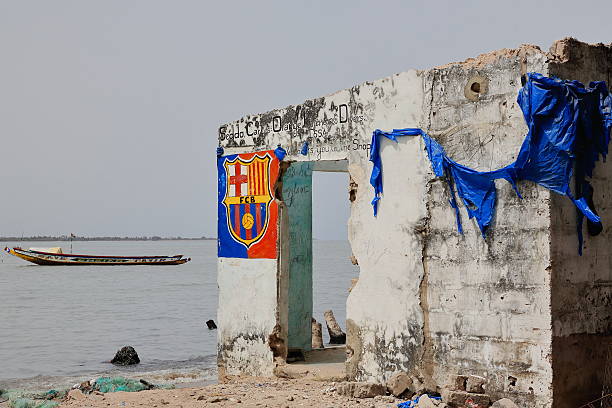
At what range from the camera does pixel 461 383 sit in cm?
674

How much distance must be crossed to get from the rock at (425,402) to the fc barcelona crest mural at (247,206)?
9.74 feet

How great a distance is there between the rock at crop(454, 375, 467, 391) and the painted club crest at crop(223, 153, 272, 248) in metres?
3.37

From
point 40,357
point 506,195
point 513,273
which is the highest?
point 506,195

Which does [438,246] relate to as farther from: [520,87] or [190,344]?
[190,344]

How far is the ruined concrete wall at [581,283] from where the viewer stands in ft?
20.8

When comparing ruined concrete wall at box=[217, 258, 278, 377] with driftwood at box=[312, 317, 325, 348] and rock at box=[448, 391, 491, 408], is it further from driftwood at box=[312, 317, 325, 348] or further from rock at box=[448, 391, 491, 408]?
rock at box=[448, 391, 491, 408]

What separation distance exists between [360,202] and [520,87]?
211 centimetres

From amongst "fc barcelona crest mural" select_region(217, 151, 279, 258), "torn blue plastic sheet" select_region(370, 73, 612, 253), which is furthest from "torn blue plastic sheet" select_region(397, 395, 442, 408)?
"fc barcelona crest mural" select_region(217, 151, 279, 258)

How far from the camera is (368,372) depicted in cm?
772

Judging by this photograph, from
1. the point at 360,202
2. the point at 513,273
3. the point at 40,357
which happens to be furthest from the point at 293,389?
the point at 40,357

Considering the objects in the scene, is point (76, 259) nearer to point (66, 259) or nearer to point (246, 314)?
point (66, 259)

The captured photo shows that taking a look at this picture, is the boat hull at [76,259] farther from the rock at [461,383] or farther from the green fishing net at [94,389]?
the rock at [461,383]

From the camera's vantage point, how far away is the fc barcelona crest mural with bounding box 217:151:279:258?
9312mm

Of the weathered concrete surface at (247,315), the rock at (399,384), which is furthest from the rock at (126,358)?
the rock at (399,384)
